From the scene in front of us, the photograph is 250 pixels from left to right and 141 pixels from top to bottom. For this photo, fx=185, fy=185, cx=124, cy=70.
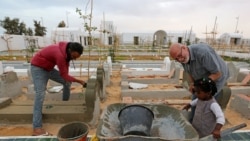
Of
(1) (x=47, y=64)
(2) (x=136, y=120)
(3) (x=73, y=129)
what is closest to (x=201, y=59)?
(2) (x=136, y=120)

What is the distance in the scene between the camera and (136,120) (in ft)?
4.84

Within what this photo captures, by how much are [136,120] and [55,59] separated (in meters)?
1.78

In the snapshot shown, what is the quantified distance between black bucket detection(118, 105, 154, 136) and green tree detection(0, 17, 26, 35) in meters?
27.4

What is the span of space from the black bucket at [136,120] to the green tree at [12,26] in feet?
89.9

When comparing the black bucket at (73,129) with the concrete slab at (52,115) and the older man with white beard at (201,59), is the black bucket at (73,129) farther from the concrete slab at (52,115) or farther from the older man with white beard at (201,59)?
the older man with white beard at (201,59)

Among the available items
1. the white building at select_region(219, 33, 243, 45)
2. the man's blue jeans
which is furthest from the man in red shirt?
the white building at select_region(219, 33, 243, 45)

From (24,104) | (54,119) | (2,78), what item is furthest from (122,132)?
(2,78)

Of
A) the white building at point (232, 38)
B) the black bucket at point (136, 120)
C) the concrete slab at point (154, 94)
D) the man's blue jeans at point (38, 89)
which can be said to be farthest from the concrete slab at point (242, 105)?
the white building at point (232, 38)

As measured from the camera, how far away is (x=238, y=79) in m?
5.76

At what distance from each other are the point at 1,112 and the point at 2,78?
52.4 inches

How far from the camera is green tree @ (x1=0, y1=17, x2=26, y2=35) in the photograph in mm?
24203

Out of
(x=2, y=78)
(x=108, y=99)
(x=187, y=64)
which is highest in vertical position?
(x=187, y=64)

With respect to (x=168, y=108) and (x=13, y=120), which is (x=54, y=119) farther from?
(x=168, y=108)

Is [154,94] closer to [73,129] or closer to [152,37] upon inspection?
[73,129]
